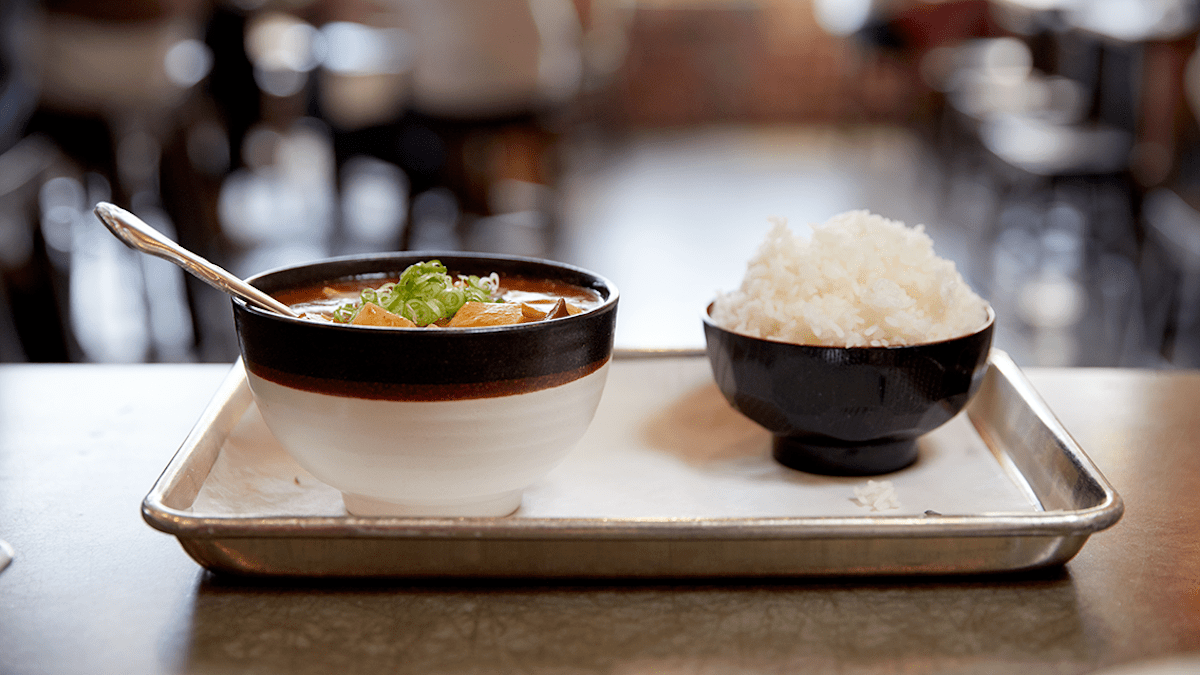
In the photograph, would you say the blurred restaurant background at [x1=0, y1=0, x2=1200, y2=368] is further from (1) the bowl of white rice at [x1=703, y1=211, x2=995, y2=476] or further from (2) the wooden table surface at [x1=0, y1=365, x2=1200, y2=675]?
(2) the wooden table surface at [x1=0, y1=365, x2=1200, y2=675]

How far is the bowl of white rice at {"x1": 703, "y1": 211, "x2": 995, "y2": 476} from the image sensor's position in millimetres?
720

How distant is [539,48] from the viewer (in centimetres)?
342

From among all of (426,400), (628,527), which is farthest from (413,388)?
(628,527)

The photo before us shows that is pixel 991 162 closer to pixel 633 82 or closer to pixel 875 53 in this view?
pixel 875 53

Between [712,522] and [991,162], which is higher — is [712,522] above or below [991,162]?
above

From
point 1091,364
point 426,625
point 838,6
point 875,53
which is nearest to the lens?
point 426,625

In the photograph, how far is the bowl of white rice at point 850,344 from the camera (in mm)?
720

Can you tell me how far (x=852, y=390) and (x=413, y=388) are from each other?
301mm

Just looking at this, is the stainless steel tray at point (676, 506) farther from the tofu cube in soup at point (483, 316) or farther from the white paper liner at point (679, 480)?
the tofu cube in soup at point (483, 316)

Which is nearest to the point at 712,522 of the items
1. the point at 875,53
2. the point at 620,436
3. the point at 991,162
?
the point at 620,436

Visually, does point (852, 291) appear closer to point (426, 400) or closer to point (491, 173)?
point (426, 400)

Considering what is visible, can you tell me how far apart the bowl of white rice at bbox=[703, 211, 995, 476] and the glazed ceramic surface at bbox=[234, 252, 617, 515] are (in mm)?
143

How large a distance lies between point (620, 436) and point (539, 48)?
9.07ft

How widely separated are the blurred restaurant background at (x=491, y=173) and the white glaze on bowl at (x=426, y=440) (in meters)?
0.37
